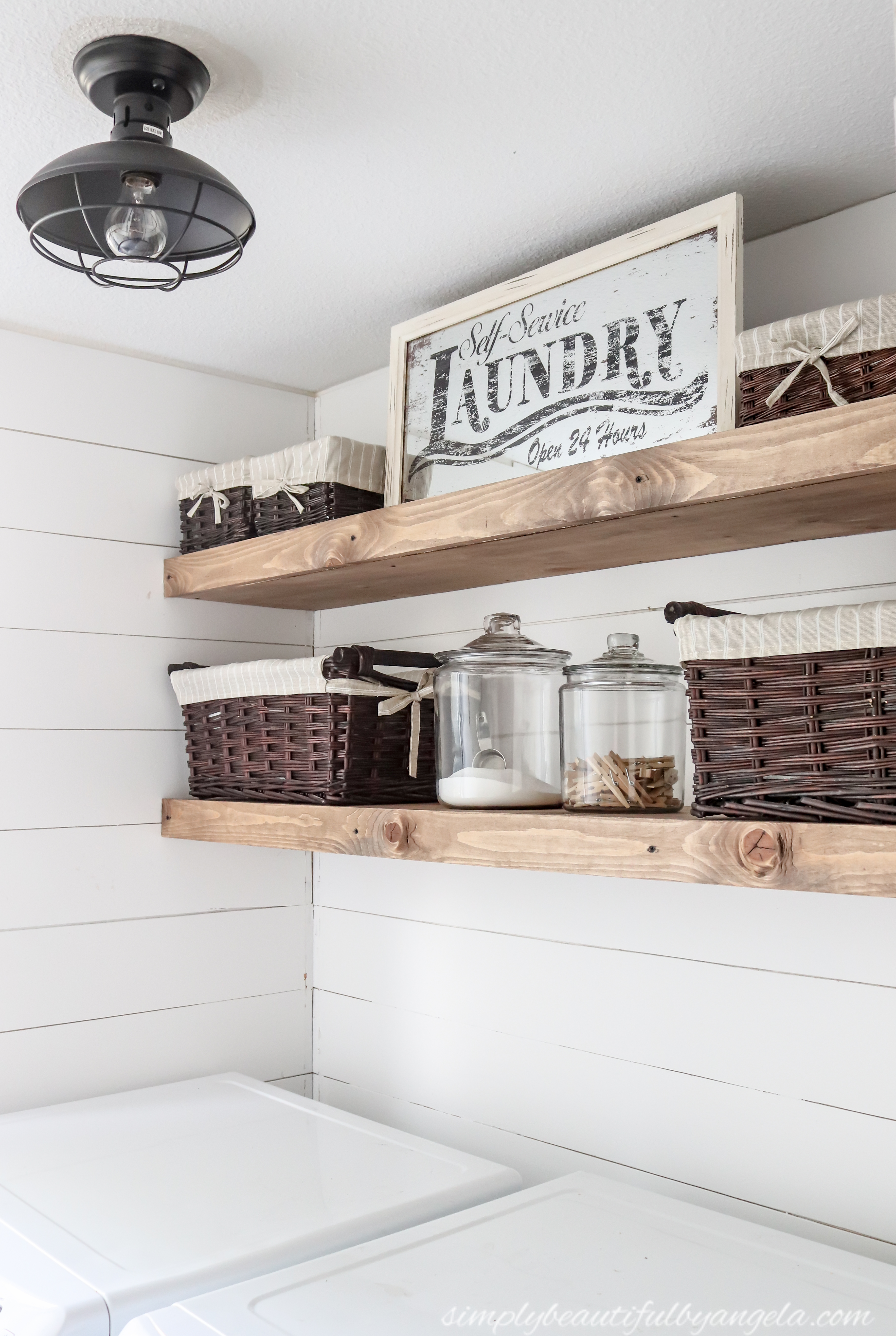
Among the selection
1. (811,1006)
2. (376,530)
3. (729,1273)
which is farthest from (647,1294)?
(376,530)

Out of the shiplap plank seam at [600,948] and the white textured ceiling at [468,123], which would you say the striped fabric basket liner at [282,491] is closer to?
the white textured ceiling at [468,123]

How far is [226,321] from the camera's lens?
1754mm

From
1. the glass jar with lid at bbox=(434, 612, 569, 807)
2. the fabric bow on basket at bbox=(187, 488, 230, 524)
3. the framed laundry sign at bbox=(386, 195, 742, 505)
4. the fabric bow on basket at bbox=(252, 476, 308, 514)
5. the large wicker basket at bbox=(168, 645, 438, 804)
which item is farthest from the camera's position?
the fabric bow on basket at bbox=(187, 488, 230, 524)

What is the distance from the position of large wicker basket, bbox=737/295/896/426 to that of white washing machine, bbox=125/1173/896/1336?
88 centimetres

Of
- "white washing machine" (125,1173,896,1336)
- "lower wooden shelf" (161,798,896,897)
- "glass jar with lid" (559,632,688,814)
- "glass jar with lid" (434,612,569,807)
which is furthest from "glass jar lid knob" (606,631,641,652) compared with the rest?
"white washing machine" (125,1173,896,1336)

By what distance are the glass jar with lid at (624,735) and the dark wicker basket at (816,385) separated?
1.03 feet

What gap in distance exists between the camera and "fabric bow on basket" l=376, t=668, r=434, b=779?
1.61 meters

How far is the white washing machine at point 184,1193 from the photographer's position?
3.84ft

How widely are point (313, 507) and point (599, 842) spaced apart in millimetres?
746

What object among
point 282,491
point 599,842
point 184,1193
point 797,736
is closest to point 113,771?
point 282,491

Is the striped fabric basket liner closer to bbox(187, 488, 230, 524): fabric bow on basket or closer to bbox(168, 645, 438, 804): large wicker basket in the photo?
bbox(187, 488, 230, 524): fabric bow on basket

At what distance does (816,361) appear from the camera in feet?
3.68

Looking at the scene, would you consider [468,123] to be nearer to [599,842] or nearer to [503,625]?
[503,625]

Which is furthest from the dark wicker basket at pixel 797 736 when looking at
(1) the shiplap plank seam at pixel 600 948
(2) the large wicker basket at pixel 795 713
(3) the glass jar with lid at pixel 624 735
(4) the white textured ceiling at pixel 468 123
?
(4) the white textured ceiling at pixel 468 123
